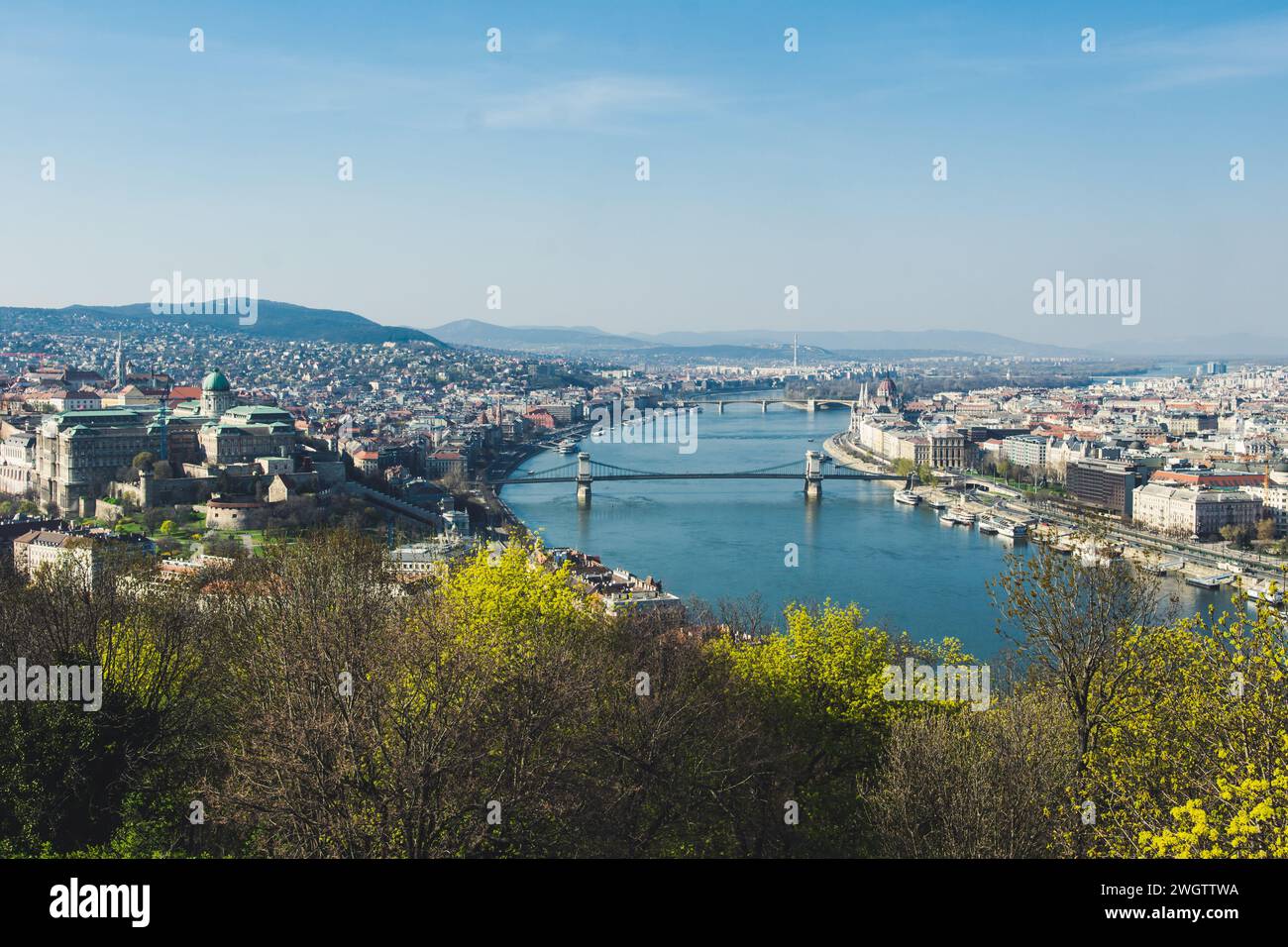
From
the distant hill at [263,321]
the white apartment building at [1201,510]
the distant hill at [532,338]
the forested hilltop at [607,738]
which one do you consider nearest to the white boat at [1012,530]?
the white apartment building at [1201,510]

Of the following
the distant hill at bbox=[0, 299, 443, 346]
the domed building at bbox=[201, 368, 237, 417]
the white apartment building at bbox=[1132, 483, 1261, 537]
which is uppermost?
the distant hill at bbox=[0, 299, 443, 346]

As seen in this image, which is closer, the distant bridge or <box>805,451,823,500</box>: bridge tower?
<box>805,451,823,500</box>: bridge tower

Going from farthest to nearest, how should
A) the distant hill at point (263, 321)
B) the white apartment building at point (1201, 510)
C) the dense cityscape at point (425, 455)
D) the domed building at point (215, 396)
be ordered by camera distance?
1. the distant hill at point (263, 321)
2. the domed building at point (215, 396)
3. the white apartment building at point (1201, 510)
4. the dense cityscape at point (425, 455)

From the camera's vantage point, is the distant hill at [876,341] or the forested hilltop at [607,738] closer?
the forested hilltop at [607,738]

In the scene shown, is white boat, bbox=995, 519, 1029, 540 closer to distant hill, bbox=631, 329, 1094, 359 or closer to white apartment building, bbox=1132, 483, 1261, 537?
white apartment building, bbox=1132, 483, 1261, 537

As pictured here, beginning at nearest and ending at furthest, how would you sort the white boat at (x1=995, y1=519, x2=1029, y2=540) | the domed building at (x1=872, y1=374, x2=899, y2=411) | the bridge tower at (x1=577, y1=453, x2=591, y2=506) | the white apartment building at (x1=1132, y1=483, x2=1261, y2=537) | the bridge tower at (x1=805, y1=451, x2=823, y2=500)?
the white boat at (x1=995, y1=519, x2=1029, y2=540) < the white apartment building at (x1=1132, y1=483, x2=1261, y2=537) < the bridge tower at (x1=577, y1=453, x2=591, y2=506) < the bridge tower at (x1=805, y1=451, x2=823, y2=500) < the domed building at (x1=872, y1=374, x2=899, y2=411)

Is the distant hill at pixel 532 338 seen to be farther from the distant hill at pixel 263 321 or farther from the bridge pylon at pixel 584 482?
the bridge pylon at pixel 584 482

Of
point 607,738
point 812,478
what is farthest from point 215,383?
point 607,738

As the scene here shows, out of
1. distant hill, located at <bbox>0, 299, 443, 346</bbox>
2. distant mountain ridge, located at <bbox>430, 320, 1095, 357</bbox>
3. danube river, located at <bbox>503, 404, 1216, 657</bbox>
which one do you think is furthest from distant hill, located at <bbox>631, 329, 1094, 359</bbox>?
→ danube river, located at <bbox>503, 404, 1216, 657</bbox>
